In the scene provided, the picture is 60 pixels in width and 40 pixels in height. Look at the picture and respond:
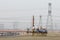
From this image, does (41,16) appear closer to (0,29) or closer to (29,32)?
(29,32)

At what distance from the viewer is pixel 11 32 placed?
17.2 metres

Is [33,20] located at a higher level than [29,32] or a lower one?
higher

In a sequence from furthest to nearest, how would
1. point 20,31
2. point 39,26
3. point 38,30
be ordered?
point 20,31, point 39,26, point 38,30

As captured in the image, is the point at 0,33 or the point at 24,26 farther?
the point at 0,33

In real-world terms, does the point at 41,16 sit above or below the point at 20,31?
above

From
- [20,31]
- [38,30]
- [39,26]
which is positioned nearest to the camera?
[38,30]

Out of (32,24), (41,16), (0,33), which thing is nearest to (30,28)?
(32,24)

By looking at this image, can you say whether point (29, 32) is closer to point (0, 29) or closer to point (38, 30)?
point (38, 30)

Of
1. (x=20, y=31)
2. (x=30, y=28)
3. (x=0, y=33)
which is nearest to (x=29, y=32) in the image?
(x=30, y=28)

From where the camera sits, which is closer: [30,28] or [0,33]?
[30,28]

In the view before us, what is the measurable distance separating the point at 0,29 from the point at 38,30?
4.32 meters

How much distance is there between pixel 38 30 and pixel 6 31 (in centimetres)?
361

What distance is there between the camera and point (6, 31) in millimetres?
16969

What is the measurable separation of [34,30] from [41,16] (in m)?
1.96
